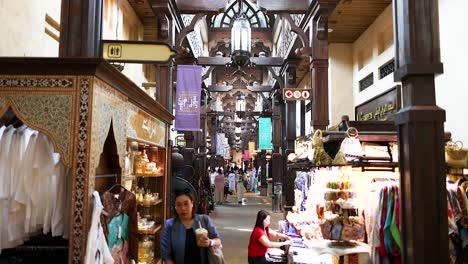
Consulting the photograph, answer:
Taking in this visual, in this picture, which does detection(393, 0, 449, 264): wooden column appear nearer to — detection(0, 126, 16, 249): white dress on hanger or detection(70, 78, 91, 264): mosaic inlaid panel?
detection(70, 78, 91, 264): mosaic inlaid panel

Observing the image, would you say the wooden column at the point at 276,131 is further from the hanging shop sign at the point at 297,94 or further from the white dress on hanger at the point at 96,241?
the white dress on hanger at the point at 96,241

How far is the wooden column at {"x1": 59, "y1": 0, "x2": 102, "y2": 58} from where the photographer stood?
4070 millimetres

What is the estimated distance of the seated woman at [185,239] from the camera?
12.1ft

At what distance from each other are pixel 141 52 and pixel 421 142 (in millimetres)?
3193

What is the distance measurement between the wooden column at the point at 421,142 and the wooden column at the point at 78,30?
118 inches

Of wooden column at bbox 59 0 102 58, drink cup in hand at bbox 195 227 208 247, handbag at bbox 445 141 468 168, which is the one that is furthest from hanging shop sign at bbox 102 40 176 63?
handbag at bbox 445 141 468 168

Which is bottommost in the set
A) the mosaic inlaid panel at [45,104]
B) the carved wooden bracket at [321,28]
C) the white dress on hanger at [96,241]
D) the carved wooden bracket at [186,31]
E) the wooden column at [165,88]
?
the white dress on hanger at [96,241]

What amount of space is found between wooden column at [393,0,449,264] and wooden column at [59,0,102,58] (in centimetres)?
300

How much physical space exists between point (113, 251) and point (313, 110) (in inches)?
228

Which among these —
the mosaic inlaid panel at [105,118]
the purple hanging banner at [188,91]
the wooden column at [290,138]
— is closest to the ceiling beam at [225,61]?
the wooden column at [290,138]

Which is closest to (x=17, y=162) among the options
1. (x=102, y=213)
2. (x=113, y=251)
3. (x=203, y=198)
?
(x=102, y=213)

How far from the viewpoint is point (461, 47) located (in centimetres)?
673

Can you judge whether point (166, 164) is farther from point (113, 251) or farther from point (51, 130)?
point (51, 130)

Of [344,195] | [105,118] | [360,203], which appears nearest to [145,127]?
[105,118]
